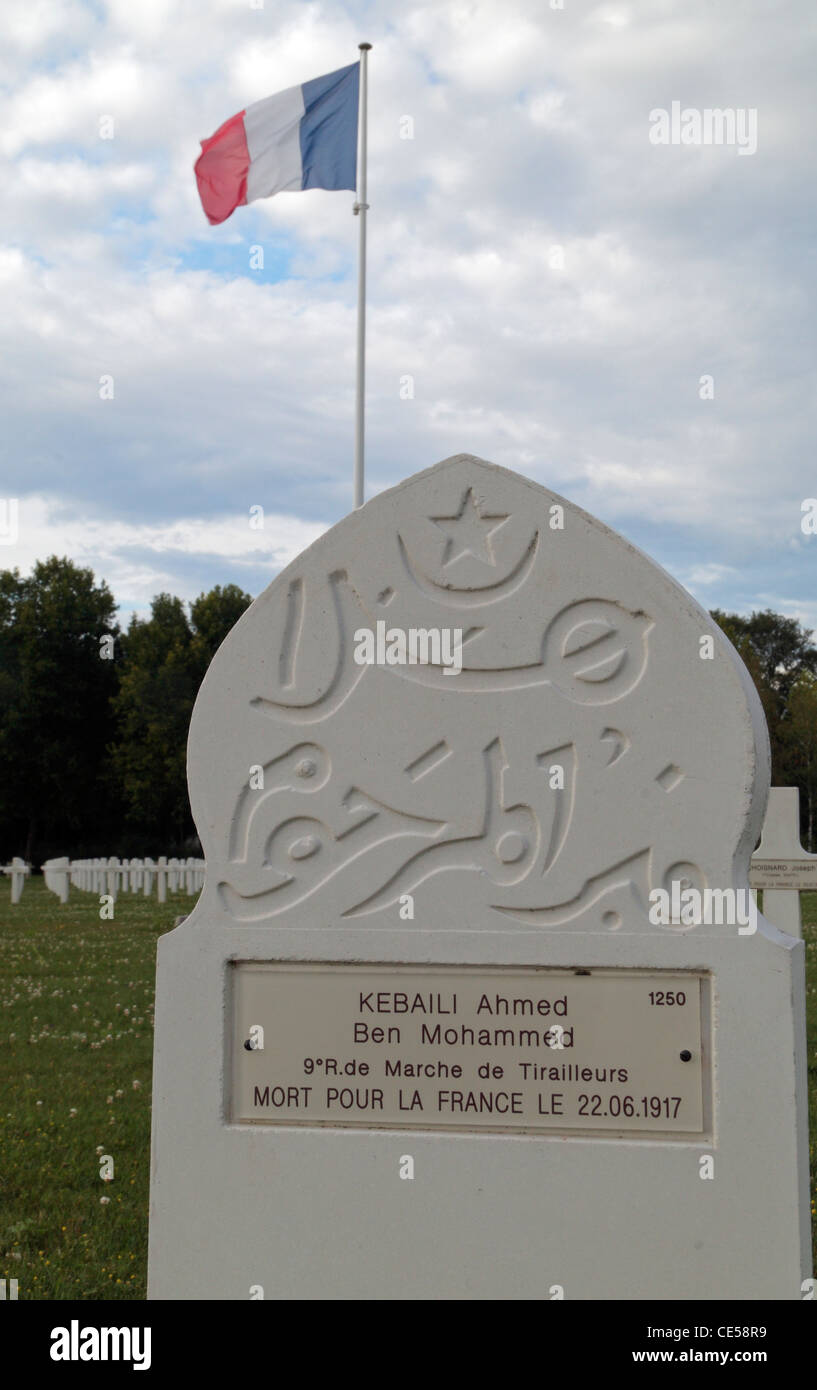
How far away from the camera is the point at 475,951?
272cm

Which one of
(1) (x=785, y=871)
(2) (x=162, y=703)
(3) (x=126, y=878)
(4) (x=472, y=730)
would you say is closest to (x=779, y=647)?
(2) (x=162, y=703)

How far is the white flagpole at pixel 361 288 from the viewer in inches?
533

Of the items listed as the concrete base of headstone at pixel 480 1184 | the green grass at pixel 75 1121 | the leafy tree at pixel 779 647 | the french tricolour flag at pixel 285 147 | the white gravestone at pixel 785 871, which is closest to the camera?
the concrete base of headstone at pixel 480 1184

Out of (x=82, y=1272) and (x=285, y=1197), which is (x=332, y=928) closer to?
(x=285, y=1197)

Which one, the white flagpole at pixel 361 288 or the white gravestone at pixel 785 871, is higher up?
the white flagpole at pixel 361 288

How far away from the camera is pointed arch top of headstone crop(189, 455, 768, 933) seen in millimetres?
2678

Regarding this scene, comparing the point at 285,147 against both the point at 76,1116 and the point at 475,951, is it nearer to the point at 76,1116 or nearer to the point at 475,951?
the point at 76,1116

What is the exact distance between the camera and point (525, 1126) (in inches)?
105

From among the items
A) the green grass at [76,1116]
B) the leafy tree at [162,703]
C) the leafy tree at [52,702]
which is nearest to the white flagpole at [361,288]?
the green grass at [76,1116]

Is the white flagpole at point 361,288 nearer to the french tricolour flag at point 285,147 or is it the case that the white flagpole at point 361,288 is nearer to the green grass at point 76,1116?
the french tricolour flag at point 285,147

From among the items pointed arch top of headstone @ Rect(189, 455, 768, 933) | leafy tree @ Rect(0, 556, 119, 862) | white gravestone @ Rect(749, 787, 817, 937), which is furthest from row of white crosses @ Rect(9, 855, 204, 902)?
Answer: pointed arch top of headstone @ Rect(189, 455, 768, 933)
